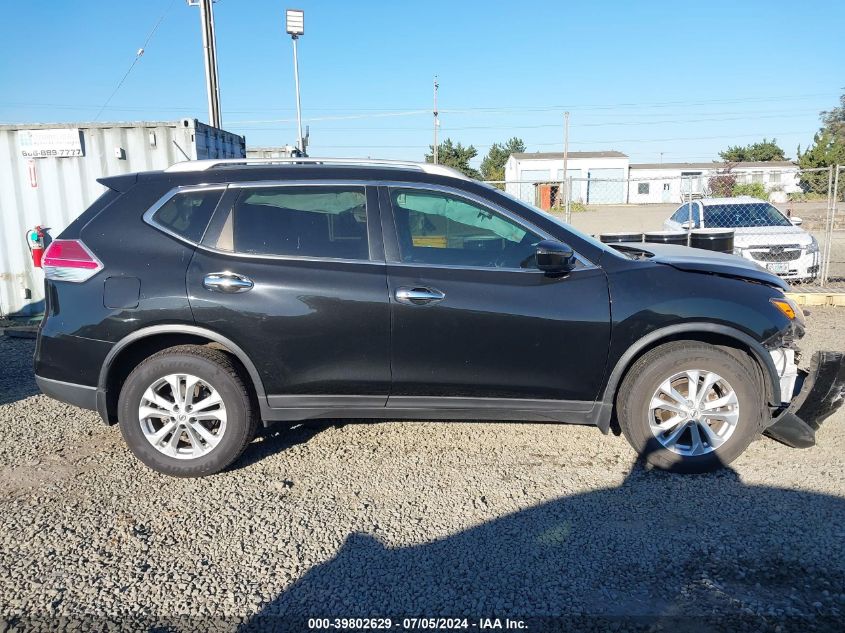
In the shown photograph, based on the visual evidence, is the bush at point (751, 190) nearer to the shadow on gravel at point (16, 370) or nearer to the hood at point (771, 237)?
the hood at point (771, 237)

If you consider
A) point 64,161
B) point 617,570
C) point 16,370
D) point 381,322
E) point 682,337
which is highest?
point 64,161

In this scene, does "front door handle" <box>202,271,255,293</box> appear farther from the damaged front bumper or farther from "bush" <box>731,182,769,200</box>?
"bush" <box>731,182,769,200</box>

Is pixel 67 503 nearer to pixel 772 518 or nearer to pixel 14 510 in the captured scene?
pixel 14 510

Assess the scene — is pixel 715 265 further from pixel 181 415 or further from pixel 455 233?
pixel 181 415

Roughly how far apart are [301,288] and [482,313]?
1.12 m

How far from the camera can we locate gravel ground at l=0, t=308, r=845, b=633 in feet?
9.34

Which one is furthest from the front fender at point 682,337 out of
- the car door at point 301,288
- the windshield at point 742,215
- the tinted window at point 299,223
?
Answer: the windshield at point 742,215

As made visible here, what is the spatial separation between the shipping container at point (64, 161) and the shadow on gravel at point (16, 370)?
169 cm

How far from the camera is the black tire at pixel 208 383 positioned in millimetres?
4016

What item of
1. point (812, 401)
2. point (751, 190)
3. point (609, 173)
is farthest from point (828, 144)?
point (812, 401)

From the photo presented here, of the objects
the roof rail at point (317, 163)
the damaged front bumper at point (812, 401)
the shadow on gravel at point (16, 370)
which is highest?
the roof rail at point (317, 163)

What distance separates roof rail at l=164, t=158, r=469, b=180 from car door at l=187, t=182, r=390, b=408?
0.90 ft

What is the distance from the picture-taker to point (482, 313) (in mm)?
3986

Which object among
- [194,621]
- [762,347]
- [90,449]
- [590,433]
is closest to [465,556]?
[194,621]
